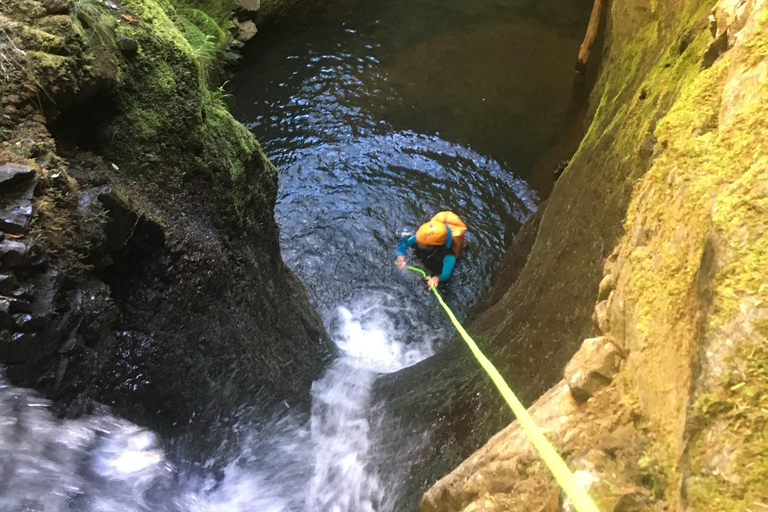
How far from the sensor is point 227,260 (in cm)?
309

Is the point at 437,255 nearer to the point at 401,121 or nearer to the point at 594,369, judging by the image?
the point at 401,121

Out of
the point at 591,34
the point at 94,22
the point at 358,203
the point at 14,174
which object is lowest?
the point at 14,174

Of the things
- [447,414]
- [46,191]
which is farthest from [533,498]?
[46,191]

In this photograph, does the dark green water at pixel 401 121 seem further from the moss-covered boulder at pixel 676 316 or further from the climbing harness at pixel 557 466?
the climbing harness at pixel 557 466

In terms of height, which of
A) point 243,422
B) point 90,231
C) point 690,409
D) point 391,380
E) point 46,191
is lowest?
point 243,422

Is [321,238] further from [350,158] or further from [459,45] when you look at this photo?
[459,45]

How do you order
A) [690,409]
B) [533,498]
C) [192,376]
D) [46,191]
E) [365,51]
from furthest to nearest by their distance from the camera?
[365,51] → [192,376] → [46,191] → [533,498] → [690,409]

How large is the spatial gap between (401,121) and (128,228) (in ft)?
19.9

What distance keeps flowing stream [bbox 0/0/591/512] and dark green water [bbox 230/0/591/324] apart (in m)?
0.03

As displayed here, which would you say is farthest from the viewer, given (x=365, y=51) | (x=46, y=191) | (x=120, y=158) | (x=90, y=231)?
(x=365, y=51)

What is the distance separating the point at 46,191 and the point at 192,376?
4.52ft

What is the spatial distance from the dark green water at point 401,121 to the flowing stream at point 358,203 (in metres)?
0.03

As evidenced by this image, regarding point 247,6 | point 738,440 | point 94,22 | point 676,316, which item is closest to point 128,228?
point 94,22

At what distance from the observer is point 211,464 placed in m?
3.04
